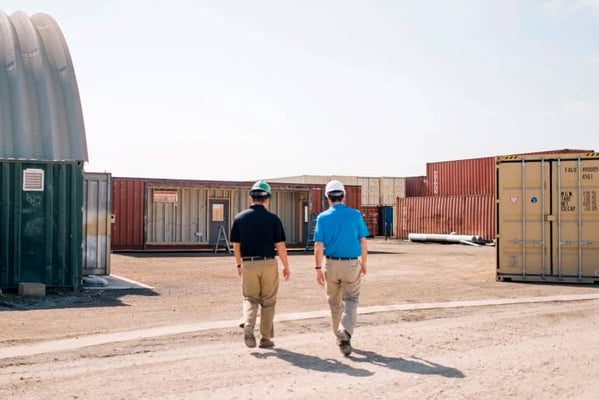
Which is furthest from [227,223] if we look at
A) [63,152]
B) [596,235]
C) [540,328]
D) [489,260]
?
[540,328]

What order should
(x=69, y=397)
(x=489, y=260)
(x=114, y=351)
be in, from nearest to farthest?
(x=69, y=397), (x=114, y=351), (x=489, y=260)

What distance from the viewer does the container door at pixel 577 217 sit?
15.7 metres

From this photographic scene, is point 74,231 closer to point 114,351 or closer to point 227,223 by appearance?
point 114,351

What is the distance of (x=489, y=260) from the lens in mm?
24281

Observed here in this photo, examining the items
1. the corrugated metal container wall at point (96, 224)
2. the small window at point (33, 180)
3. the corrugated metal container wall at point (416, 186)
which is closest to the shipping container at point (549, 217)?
the corrugated metal container wall at point (96, 224)

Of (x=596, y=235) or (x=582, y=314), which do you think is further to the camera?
(x=596, y=235)

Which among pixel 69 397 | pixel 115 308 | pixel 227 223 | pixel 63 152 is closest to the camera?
pixel 69 397

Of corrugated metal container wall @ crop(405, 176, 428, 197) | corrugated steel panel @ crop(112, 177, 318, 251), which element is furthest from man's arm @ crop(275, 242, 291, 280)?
corrugated metal container wall @ crop(405, 176, 428, 197)

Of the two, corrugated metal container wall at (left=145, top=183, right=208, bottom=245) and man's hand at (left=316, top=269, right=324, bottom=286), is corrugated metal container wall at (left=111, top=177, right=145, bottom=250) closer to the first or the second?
corrugated metal container wall at (left=145, top=183, right=208, bottom=245)

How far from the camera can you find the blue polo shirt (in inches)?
306

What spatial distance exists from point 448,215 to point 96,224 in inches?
1134

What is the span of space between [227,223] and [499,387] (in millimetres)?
24756

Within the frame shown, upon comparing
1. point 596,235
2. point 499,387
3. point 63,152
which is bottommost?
point 499,387

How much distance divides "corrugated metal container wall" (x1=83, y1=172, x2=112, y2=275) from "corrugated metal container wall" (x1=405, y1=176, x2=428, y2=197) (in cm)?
3322
